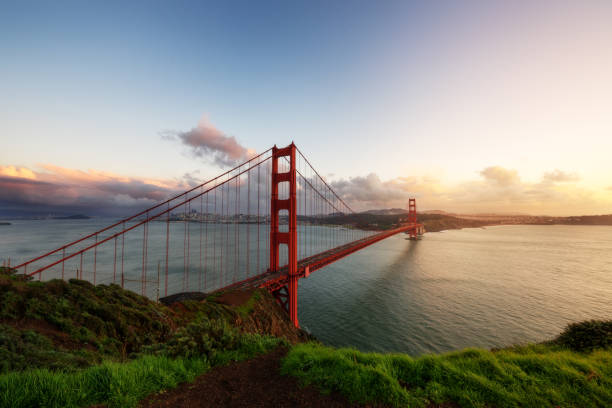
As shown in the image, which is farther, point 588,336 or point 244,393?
point 588,336

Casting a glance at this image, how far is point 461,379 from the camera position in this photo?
3.97 meters

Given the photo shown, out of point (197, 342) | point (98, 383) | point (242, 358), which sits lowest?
point (242, 358)

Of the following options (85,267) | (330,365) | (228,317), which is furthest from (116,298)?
(85,267)

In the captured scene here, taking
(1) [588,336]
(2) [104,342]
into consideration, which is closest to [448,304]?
(1) [588,336]

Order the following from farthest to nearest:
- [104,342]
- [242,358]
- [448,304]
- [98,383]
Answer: [448,304] → [104,342] → [242,358] → [98,383]

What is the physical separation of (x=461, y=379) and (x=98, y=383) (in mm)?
6066

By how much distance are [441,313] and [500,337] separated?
4419 mm

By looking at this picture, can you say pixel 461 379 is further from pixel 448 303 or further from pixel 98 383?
pixel 448 303

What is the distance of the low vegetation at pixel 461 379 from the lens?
3.57 meters

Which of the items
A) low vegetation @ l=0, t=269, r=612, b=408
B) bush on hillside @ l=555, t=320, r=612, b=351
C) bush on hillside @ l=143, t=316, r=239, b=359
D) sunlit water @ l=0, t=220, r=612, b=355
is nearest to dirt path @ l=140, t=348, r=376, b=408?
low vegetation @ l=0, t=269, r=612, b=408

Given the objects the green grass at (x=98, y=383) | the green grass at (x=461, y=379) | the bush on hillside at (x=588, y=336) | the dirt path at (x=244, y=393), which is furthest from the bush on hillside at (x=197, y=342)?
the bush on hillside at (x=588, y=336)

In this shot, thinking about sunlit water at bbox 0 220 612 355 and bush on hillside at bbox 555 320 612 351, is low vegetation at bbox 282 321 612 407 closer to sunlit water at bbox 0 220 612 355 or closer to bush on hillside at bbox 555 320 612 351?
bush on hillside at bbox 555 320 612 351

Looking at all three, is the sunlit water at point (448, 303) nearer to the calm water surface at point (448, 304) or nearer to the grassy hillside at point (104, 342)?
the calm water surface at point (448, 304)

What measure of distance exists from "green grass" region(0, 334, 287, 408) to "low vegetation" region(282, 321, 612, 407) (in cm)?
212
